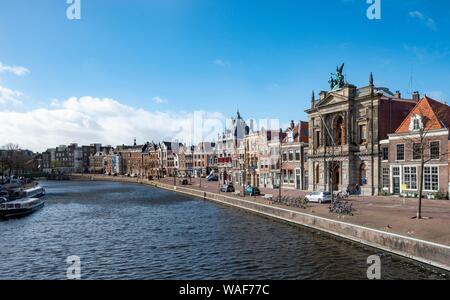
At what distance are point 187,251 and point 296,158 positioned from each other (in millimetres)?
47103

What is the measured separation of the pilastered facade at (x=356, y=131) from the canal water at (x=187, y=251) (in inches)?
852

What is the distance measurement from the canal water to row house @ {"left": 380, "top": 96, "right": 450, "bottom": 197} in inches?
820

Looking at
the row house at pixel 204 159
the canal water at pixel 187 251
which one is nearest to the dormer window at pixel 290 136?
the canal water at pixel 187 251

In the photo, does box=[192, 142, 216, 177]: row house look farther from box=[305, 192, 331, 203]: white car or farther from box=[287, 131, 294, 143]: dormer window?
box=[305, 192, 331, 203]: white car

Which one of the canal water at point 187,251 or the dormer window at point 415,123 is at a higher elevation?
the dormer window at point 415,123

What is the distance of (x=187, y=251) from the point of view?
29.1 metres

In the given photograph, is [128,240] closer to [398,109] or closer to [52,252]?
[52,252]

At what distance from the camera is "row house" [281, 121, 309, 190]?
7131cm

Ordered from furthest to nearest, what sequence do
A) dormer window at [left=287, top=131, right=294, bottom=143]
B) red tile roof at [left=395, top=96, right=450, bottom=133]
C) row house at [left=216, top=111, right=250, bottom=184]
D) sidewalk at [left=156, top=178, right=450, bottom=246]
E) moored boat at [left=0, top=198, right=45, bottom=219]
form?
row house at [left=216, top=111, right=250, bottom=184]
dormer window at [left=287, top=131, right=294, bottom=143]
moored boat at [left=0, top=198, right=45, bottom=219]
red tile roof at [left=395, top=96, right=450, bottom=133]
sidewalk at [left=156, top=178, right=450, bottom=246]

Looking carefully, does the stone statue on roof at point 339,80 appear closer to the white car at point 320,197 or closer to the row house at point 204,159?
the white car at point 320,197

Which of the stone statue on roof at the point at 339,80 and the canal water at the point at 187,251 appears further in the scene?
the stone statue on roof at the point at 339,80

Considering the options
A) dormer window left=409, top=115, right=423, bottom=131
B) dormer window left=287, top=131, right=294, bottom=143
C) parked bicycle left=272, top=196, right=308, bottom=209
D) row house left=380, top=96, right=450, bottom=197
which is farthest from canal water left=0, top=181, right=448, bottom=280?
dormer window left=287, top=131, right=294, bottom=143

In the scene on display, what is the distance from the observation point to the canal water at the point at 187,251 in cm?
2342

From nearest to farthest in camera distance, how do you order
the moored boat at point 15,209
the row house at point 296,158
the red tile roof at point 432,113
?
the red tile roof at point 432,113 → the moored boat at point 15,209 → the row house at point 296,158
